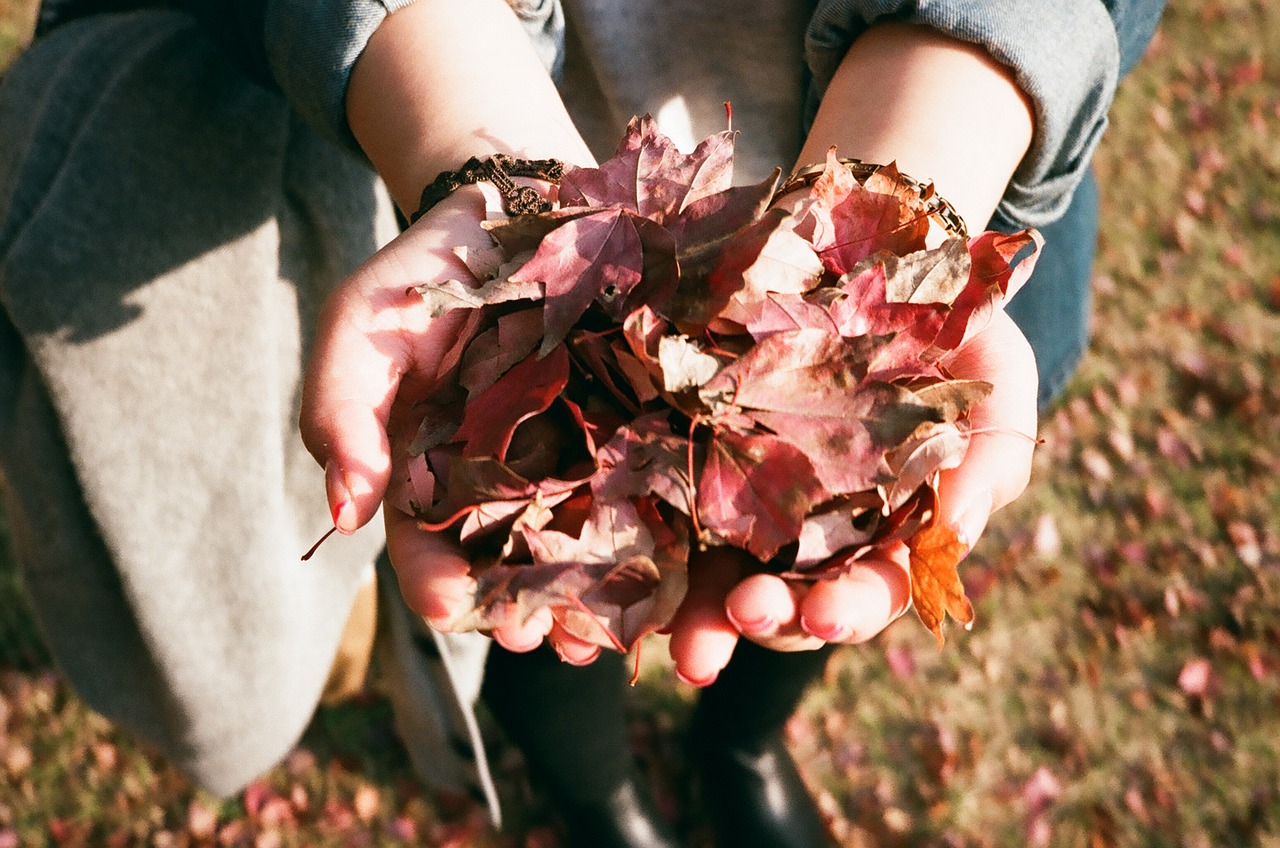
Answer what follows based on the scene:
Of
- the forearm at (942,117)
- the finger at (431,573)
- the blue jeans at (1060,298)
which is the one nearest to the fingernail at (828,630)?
the finger at (431,573)

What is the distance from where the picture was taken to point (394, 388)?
997 mm

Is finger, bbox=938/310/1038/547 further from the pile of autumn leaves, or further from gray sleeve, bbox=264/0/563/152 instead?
gray sleeve, bbox=264/0/563/152

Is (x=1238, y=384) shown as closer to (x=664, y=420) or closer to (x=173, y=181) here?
(x=664, y=420)

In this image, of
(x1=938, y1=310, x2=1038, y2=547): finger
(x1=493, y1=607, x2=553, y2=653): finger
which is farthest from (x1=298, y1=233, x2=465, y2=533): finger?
(x1=938, y1=310, x2=1038, y2=547): finger

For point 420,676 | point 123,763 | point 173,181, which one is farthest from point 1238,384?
point 123,763

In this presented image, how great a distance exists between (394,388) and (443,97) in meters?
0.37

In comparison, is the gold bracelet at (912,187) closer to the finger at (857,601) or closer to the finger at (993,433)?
the finger at (993,433)

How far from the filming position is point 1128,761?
2.32 metres

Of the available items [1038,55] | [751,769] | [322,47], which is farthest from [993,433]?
[751,769]

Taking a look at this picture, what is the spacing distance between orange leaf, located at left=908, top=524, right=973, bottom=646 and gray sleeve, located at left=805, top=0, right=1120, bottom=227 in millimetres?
542

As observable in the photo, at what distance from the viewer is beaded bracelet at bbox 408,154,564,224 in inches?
41.3

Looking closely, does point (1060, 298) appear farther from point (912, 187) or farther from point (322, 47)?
point (322, 47)

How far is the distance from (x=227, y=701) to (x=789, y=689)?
3.28 feet

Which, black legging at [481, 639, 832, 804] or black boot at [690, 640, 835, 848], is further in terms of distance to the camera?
black boot at [690, 640, 835, 848]
